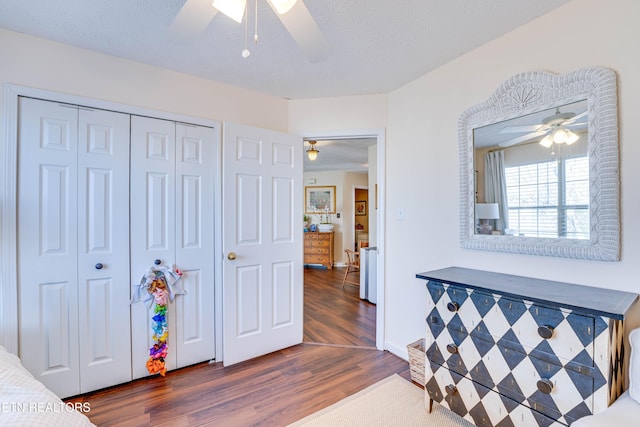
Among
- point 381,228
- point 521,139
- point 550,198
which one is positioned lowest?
point 381,228

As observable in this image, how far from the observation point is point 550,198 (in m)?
1.61

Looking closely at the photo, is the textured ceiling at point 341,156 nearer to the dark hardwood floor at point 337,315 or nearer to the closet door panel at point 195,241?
the closet door panel at point 195,241

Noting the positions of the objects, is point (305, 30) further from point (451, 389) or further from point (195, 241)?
point (451, 389)

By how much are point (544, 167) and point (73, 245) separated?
297 cm

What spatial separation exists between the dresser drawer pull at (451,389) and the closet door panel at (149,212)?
197 centimetres

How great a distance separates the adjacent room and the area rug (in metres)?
0.02

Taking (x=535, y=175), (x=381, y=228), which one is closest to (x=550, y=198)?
(x=535, y=175)

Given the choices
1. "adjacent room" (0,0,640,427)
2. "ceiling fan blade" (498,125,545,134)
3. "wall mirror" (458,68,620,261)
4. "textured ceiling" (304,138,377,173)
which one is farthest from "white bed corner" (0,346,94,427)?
"textured ceiling" (304,138,377,173)

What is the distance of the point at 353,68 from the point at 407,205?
3.88ft

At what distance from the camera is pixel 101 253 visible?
2.01 m

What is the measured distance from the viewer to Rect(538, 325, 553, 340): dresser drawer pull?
4.10ft

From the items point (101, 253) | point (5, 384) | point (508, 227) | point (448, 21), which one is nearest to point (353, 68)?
point (448, 21)

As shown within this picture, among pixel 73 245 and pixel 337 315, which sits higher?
pixel 73 245

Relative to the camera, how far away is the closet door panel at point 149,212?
2.13 m
